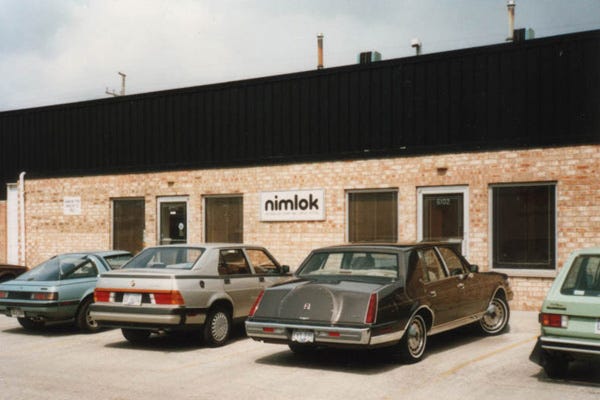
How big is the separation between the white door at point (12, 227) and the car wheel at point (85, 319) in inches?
423

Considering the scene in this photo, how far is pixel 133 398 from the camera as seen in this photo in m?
7.38

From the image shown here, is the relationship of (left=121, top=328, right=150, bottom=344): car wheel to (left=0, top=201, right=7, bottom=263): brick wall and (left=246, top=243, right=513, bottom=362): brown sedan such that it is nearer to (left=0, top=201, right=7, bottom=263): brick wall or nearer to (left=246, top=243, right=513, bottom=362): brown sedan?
(left=246, top=243, right=513, bottom=362): brown sedan

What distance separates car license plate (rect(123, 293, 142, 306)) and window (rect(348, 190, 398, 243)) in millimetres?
6701

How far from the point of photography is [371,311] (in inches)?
328

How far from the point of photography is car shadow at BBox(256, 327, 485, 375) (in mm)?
8836

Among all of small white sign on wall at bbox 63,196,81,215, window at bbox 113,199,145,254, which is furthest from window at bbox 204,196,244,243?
small white sign on wall at bbox 63,196,81,215

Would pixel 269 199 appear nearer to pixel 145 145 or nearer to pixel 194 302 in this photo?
pixel 145 145

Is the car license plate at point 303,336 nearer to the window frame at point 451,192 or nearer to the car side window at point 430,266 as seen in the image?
the car side window at point 430,266

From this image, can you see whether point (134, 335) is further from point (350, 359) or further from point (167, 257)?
point (350, 359)

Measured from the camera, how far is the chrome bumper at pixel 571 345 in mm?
7328

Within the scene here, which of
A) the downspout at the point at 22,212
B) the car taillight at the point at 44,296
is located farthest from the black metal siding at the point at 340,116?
the car taillight at the point at 44,296

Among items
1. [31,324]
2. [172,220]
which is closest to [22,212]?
[172,220]

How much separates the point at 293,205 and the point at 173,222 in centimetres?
392

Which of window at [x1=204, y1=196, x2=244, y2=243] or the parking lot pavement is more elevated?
window at [x1=204, y1=196, x2=244, y2=243]
